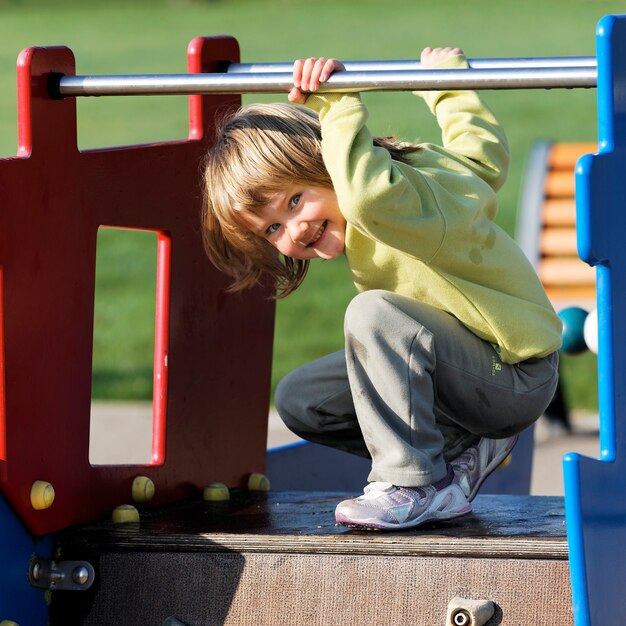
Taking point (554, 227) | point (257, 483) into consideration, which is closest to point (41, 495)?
point (257, 483)

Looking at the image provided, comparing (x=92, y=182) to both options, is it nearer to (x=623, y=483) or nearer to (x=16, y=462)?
(x=16, y=462)

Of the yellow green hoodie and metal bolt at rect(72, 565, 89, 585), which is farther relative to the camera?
metal bolt at rect(72, 565, 89, 585)

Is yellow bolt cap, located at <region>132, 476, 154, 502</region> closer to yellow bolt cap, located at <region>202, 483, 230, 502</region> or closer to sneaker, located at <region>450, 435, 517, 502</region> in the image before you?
yellow bolt cap, located at <region>202, 483, 230, 502</region>

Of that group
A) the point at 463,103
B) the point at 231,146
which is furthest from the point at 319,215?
the point at 463,103

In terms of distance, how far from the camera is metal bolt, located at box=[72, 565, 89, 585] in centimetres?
258

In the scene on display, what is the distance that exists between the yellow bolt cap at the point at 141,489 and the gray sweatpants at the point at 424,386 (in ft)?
1.89

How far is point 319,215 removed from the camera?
2.59m

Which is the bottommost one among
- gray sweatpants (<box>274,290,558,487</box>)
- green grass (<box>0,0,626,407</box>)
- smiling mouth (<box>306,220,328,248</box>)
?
gray sweatpants (<box>274,290,558,487</box>)

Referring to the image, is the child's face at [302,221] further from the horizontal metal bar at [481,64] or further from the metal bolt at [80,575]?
the metal bolt at [80,575]

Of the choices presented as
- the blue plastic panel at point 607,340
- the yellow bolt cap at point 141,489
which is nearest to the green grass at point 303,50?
the yellow bolt cap at point 141,489

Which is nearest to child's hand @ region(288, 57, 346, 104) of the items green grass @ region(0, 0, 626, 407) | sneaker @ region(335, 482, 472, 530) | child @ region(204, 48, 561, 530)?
child @ region(204, 48, 561, 530)

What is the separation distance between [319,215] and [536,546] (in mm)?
751

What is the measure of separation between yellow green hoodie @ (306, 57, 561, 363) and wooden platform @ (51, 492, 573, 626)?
1.35ft

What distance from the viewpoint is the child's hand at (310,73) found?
2.42 meters
